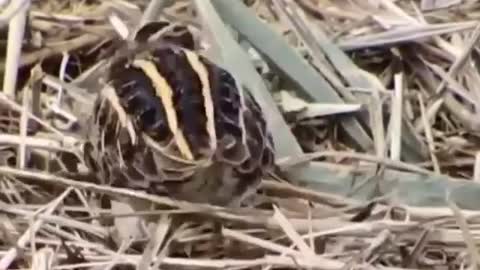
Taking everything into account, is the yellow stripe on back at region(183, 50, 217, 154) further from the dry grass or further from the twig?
the twig

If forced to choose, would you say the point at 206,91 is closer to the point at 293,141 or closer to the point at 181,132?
the point at 181,132

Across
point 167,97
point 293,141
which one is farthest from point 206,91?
point 293,141

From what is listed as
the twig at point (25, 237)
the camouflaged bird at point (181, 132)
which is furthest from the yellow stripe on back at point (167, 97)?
the twig at point (25, 237)

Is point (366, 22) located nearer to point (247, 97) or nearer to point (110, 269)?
point (247, 97)

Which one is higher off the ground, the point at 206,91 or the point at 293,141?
the point at 206,91

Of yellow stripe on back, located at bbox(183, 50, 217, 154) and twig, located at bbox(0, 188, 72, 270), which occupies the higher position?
yellow stripe on back, located at bbox(183, 50, 217, 154)

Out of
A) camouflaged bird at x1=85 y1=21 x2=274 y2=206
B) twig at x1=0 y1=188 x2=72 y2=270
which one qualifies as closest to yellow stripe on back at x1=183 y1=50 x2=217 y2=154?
camouflaged bird at x1=85 y1=21 x2=274 y2=206

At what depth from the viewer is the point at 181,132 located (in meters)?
1.53

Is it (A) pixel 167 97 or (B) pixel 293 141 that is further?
(B) pixel 293 141

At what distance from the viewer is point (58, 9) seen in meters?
2.13

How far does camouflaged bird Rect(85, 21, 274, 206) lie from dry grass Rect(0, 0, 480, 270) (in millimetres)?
29

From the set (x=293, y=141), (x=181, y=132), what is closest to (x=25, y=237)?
(x=181, y=132)

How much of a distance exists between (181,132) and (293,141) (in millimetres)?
276

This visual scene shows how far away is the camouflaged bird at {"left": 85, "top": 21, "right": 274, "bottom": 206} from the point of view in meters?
1.53
